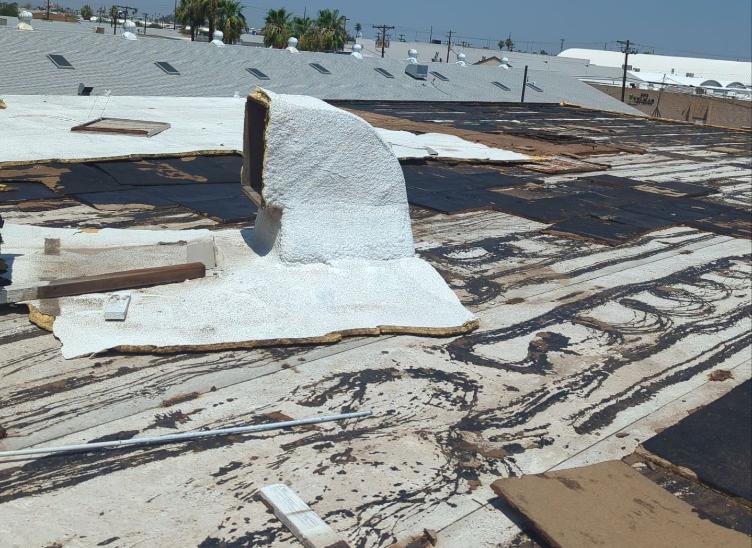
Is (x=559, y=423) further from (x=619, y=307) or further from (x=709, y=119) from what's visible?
(x=709, y=119)

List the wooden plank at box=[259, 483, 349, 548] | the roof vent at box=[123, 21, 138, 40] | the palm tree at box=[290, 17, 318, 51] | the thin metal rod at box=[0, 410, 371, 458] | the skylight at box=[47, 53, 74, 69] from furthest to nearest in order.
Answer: the palm tree at box=[290, 17, 318, 51] → the roof vent at box=[123, 21, 138, 40] → the skylight at box=[47, 53, 74, 69] → the thin metal rod at box=[0, 410, 371, 458] → the wooden plank at box=[259, 483, 349, 548]

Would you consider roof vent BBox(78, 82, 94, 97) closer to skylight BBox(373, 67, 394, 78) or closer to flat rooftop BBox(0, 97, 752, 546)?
flat rooftop BBox(0, 97, 752, 546)

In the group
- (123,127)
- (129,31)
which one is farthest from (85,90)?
(129,31)

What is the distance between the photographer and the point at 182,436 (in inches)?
185

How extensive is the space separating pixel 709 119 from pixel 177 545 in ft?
168

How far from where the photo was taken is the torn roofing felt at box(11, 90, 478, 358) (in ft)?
20.7

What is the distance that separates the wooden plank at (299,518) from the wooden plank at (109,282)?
3.00m

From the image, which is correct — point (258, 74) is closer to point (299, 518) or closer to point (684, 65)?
point (299, 518)

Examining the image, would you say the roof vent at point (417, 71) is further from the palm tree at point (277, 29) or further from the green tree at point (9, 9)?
the green tree at point (9, 9)

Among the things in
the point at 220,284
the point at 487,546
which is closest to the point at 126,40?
the point at 220,284

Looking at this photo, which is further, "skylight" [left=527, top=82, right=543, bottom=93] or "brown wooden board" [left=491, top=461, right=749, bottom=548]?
"skylight" [left=527, top=82, right=543, bottom=93]

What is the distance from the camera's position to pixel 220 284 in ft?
22.9

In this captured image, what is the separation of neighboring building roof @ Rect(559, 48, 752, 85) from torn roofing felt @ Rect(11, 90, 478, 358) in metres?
86.4

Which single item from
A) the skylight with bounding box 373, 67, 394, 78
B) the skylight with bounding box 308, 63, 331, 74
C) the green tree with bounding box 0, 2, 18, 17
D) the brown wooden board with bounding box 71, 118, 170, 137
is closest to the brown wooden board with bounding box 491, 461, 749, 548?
the brown wooden board with bounding box 71, 118, 170, 137
